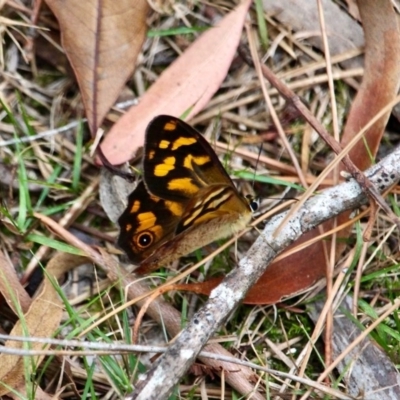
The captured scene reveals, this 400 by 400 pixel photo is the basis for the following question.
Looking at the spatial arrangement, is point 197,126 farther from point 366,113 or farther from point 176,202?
point 366,113

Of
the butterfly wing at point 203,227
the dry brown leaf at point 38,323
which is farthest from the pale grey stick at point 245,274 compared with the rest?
the dry brown leaf at point 38,323

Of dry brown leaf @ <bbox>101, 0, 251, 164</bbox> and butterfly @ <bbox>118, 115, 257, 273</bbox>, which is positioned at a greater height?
dry brown leaf @ <bbox>101, 0, 251, 164</bbox>

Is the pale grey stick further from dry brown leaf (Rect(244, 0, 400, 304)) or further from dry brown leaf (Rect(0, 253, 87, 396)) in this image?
dry brown leaf (Rect(0, 253, 87, 396))

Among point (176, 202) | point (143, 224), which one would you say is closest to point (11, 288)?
point (143, 224)

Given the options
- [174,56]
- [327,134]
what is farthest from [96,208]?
[327,134]

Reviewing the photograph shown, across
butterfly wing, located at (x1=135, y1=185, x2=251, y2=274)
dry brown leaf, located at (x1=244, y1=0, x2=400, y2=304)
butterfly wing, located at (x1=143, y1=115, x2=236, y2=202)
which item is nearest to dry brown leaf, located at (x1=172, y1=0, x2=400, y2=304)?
dry brown leaf, located at (x1=244, y1=0, x2=400, y2=304)

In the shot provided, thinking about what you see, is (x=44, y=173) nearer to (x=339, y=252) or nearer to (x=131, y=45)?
(x=131, y=45)
